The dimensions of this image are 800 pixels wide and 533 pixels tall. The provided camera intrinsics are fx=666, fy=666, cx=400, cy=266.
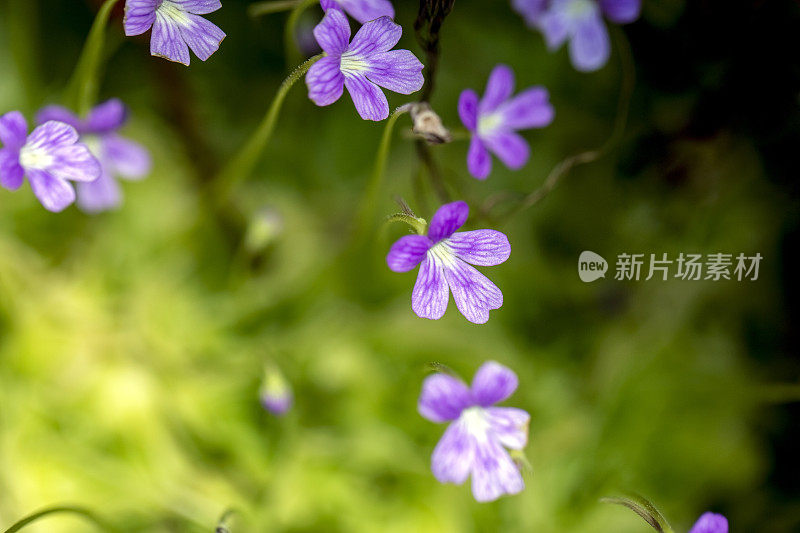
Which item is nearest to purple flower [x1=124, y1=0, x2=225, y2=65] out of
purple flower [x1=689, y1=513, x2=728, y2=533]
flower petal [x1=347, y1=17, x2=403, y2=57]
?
flower petal [x1=347, y1=17, x2=403, y2=57]

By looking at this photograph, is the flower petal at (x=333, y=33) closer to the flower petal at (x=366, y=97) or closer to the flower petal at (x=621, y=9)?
the flower petal at (x=366, y=97)

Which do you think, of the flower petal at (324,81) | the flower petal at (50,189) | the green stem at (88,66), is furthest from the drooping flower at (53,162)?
the flower petal at (324,81)

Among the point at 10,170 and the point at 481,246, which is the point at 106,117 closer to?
the point at 10,170

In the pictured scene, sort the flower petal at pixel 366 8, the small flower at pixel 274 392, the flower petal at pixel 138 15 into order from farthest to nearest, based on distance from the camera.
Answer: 1. the small flower at pixel 274 392
2. the flower petal at pixel 366 8
3. the flower petal at pixel 138 15

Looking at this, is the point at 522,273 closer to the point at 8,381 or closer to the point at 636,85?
the point at 636,85

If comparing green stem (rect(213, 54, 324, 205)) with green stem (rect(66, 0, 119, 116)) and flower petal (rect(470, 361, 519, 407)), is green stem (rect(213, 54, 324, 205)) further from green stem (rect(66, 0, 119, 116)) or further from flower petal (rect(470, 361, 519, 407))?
flower petal (rect(470, 361, 519, 407))

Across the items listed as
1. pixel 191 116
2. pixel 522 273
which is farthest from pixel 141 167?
pixel 522 273

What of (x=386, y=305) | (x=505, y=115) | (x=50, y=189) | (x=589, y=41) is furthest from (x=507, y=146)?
(x=50, y=189)

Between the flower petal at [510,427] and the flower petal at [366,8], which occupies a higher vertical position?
the flower petal at [366,8]
